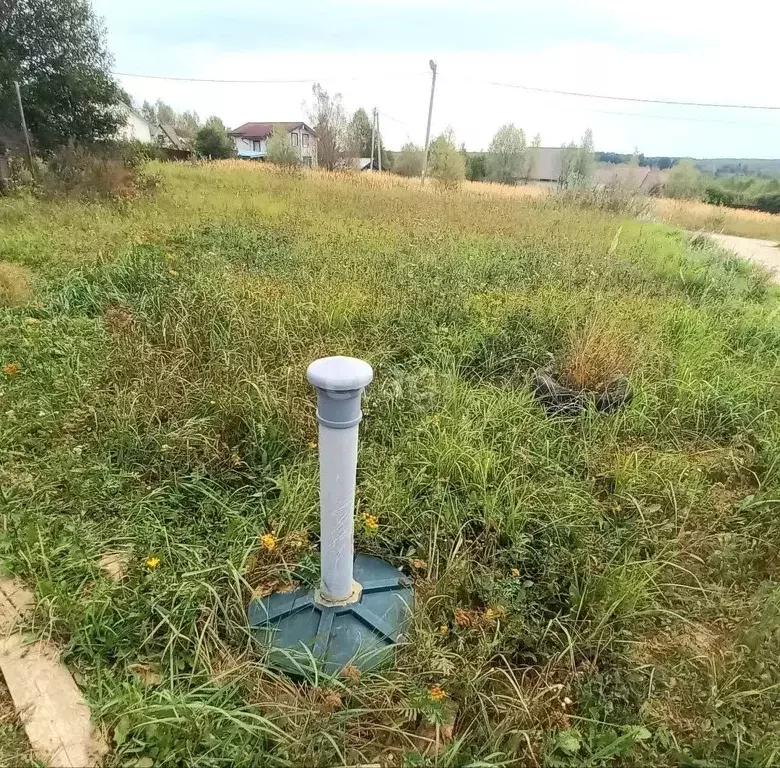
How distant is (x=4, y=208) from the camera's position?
20.9ft

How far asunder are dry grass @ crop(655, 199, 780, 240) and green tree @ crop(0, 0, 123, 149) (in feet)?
38.7

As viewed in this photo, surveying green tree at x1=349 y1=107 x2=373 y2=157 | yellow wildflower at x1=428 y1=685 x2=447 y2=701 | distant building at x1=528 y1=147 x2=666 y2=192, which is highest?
green tree at x1=349 y1=107 x2=373 y2=157

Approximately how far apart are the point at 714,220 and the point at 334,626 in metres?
15.0

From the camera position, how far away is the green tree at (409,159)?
26.5 m

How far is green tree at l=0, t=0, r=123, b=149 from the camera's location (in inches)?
337

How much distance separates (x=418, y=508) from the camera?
213 cm

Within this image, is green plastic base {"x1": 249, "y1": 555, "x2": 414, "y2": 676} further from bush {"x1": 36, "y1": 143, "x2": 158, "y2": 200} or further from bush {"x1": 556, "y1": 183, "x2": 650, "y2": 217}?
bush {"x1": 556, "y1": 183, "x2": 650, "y2": 217}

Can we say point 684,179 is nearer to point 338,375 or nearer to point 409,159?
point 409,159

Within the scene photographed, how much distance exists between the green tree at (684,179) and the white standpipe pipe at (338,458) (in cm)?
2505

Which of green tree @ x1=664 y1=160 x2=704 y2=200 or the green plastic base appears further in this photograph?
green tree @ x1=664 y1=160 x2=704 y2=200

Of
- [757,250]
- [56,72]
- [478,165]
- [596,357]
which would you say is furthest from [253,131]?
[596,357]

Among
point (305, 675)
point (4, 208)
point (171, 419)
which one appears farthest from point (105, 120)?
point (305, 675)

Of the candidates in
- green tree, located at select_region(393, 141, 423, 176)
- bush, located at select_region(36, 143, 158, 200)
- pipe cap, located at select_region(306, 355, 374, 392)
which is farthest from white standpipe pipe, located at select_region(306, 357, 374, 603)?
green tree, located at select_region(393, 141, 423, 176)

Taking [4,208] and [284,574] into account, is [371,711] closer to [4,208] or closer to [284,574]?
[284,574]
